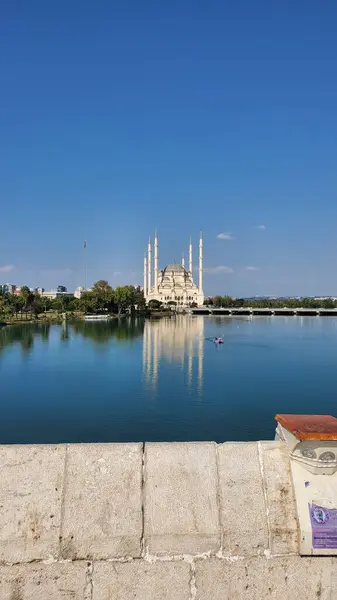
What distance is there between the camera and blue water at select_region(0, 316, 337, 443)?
22.8m

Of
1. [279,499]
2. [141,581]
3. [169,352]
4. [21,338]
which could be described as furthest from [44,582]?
[21,338]

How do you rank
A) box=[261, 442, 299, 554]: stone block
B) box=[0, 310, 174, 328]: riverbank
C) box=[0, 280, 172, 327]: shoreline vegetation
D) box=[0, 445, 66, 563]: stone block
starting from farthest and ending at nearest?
box=[0, 280, 172, 327]: shoreline vegetation, box=[0, 310, 174, 328]: riverbank, box=[261, 442, 299, 554]: stone block, box=[0, 445, 66, 563]: stone block

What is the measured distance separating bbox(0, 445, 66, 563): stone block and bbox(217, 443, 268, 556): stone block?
3.97ft

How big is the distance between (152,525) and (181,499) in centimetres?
27

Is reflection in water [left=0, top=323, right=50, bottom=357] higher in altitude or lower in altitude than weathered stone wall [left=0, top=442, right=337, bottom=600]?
lower

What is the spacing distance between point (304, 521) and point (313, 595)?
1.56ft

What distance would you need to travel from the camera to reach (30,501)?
11.7 feet

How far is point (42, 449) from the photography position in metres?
3.75

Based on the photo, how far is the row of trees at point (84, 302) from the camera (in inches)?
4316

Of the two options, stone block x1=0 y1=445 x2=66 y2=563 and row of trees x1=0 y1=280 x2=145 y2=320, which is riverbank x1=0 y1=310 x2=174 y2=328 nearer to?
row of trees x1=0 y1=280 x2=145 y2=320

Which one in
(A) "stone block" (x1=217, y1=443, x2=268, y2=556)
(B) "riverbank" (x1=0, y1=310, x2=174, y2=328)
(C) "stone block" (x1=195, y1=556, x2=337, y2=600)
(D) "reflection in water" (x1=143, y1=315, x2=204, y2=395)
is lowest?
(D) "reflection in water" (x1=143, y1=315, x2=204, y2=395)

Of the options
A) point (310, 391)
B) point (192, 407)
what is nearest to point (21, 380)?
point (192, 407)

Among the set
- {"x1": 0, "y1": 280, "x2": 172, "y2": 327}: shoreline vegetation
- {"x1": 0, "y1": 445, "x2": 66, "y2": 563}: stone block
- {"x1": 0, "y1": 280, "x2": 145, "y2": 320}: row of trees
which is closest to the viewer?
{"x1": 0, "y1": 445, "x2": 66, "y2": 563}: stone block

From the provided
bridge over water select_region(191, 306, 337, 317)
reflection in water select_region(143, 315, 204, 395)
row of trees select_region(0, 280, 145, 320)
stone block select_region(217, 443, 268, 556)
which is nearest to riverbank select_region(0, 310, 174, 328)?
row of trees select_region(0, 280, 145, 320)
